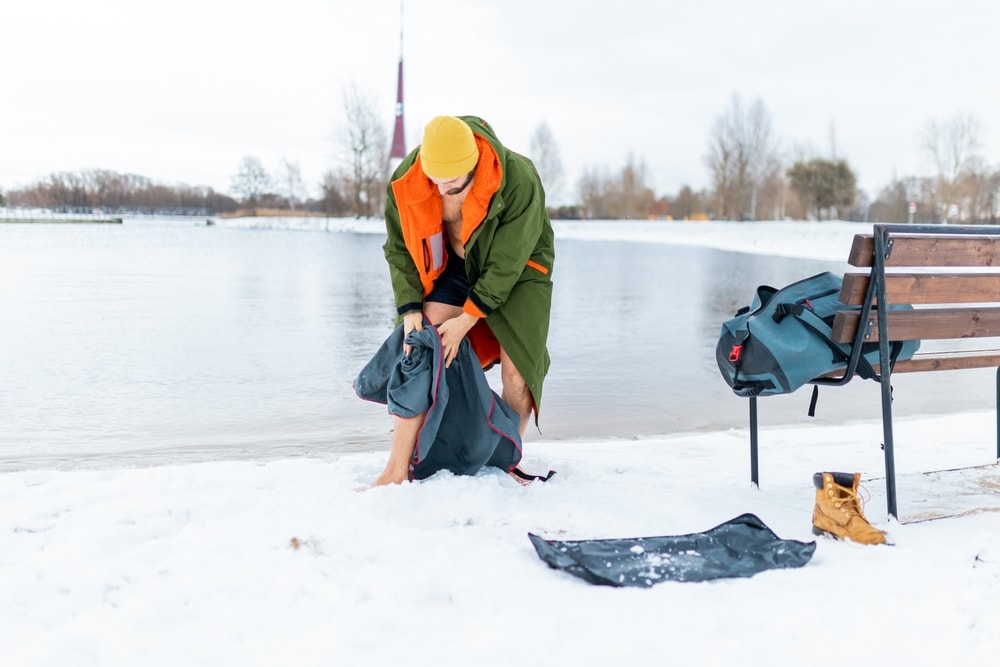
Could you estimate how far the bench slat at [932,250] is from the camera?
2.50 m

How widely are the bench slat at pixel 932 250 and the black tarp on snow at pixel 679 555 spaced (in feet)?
2.98

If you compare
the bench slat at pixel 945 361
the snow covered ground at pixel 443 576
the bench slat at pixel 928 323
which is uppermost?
the bench slat at pixel 928 323

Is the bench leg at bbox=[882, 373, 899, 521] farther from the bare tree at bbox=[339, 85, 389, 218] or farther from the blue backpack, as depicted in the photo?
the bare tree at bbox=[339, 85, 389, 218]

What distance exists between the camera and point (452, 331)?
9.39ft

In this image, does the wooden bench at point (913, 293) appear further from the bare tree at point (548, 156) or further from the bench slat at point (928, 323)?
the bare tree at point (548, 156)

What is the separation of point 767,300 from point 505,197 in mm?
1001

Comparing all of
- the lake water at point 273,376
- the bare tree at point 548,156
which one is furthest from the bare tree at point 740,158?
the lake water at point 273,376

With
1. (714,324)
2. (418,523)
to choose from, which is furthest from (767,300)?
(714,324)

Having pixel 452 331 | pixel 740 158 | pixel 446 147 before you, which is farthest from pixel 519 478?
pixel 740 158

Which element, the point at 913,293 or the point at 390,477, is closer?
the point at 913,293

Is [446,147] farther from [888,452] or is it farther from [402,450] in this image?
[888,452]

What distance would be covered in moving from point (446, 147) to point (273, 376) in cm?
365

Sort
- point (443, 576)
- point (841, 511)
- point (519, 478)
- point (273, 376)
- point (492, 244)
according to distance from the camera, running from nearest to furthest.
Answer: point (443, 576) → point (841, 511) → point (492, 244) → point (519, 478) → point (273, 376)

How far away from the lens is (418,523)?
8.02ft
